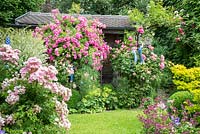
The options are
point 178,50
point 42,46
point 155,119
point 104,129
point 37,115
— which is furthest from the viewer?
point 178,50

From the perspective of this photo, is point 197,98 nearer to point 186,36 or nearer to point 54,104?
point 54,104

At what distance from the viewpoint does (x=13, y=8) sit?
52.8ft

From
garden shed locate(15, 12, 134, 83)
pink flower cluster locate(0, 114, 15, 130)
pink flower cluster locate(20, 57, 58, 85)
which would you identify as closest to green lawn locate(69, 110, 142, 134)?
pink flower cluster locate(0, 114, 15, 130)

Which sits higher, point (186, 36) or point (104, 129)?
point (186, 36)

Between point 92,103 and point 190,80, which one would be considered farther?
point 92,103

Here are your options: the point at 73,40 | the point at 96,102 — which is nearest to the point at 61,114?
the point at 96,102

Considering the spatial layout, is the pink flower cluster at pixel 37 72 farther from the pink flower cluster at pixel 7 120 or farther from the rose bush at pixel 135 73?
the rose bush at pixel 135 73

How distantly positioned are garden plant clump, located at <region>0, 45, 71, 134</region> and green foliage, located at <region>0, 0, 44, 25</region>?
399 inches

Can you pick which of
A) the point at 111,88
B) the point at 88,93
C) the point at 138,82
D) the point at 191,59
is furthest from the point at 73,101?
the point at 191,59

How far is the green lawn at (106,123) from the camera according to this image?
7.54m

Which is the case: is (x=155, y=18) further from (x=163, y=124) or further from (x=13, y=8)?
(x=13, y=8)

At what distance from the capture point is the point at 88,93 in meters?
10.0

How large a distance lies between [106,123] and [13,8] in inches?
378

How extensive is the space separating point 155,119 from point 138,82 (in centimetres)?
407
